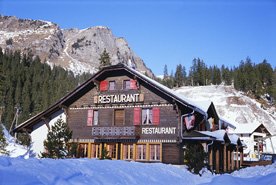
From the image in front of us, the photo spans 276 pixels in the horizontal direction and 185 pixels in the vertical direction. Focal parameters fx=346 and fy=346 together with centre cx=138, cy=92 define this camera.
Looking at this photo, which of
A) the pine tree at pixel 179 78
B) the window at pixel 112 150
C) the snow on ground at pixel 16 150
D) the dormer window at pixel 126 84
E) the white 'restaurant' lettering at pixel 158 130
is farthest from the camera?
the pine tree at pixel 179 78

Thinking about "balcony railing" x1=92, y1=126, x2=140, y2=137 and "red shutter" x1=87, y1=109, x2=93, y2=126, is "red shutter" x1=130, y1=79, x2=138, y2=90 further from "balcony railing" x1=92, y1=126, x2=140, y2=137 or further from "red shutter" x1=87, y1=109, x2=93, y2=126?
"red shutter" x1=87, y1=109, x2=93, y2=126

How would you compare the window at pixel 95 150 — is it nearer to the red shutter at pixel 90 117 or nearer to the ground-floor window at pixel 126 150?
the ground-floor window at pixel 126 150

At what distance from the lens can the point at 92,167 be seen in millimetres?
14000

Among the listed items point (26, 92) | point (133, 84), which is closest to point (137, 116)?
point (133, 84)

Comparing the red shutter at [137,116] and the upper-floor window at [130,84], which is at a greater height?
the upper-floor window at [130,84]

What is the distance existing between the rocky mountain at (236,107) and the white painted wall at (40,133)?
6221cm

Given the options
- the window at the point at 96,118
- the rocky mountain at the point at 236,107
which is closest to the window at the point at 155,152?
the window at the point at 96,118

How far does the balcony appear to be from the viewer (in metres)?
28.7

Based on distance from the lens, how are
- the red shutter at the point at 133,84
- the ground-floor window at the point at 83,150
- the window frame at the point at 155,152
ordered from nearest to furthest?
the window frame at the point at 155,152, the red shutter at the point at 133,84, the ground-floor window at the point at 83,150

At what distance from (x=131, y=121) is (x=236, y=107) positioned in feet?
248

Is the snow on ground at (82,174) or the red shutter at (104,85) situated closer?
the snow on ground at (82,174)

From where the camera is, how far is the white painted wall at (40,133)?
110ft

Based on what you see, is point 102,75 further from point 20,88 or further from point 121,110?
point 20,88

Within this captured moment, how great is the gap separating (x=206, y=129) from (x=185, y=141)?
218 inches
